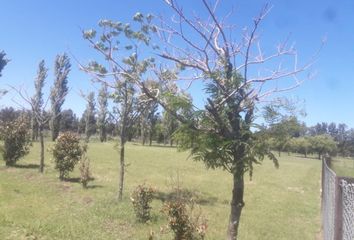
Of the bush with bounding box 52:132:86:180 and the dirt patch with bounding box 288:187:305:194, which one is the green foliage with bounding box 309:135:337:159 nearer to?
the dirt patch with bounding box 288:187:305:194

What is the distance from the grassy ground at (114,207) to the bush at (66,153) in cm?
60

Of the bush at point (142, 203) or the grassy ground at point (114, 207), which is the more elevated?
the bush at point (142, 203)

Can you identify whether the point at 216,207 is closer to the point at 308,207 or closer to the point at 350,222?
the point at 308,207

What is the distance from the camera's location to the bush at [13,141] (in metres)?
23.6

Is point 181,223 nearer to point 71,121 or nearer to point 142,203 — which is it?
point 142,203

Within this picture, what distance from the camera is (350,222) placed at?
633 centimetres

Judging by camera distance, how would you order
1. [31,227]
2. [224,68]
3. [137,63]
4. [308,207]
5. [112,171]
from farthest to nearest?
[112,171] → [308,207] → [137,63] → [31,227] → [224,68]

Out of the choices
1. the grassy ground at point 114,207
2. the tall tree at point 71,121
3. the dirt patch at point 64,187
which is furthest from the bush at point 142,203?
the tall tree at point 71,121

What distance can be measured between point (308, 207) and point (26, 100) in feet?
47.7

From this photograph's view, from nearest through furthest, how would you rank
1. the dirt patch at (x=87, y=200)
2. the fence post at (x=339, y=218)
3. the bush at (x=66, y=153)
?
the fence post at (x=339, y=218), the dirt patch at (x=87, y=200), the bush at (x=66, y=153)

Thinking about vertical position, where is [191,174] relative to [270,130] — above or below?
below

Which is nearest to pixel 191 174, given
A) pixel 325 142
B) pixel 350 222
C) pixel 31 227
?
pixel 31 227

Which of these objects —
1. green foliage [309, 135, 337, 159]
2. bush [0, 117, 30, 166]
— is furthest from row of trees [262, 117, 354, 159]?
bush [0, 117, 30, 166]

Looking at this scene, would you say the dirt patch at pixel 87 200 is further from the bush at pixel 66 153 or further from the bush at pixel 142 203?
the bush at pixel 66 153
